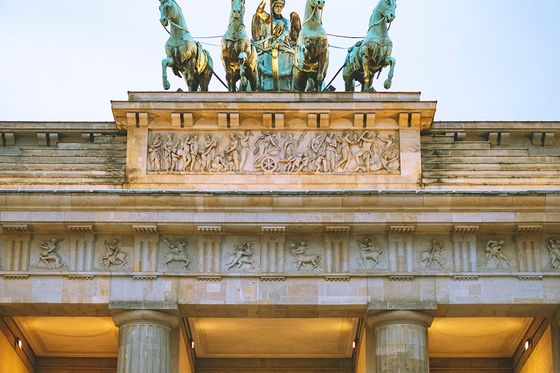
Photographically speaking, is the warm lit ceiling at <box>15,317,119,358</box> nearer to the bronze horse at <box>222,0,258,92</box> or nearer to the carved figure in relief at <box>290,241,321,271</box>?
the carved figure in relief at <box>290,241,321,271</box>

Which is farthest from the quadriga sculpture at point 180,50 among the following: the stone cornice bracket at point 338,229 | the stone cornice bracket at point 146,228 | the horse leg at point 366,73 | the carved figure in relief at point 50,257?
the stone cornice bracket at point 338,229

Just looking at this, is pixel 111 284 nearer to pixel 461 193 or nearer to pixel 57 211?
pixel 57 211

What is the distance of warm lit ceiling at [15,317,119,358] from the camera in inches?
1271

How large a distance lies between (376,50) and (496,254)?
18.4 ft

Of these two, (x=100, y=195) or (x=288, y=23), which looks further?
(x=288, y=23)

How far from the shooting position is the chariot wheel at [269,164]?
3136 centimetres

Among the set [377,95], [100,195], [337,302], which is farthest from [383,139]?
[100,195]

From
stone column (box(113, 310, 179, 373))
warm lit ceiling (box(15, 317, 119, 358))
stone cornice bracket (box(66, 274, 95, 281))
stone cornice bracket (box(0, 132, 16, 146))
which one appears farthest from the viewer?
warm lit ceiling (box(15, 317, 119, 358))

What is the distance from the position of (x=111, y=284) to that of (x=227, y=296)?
2.43m

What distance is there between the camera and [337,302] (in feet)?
97.9

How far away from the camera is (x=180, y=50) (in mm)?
32656

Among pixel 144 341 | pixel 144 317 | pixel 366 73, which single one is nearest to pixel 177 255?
pixel 144 317

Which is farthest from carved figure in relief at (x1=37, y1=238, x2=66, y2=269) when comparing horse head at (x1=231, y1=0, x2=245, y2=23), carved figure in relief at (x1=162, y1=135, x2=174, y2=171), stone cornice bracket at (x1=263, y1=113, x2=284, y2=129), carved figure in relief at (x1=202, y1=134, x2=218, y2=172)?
horse head at (x1=231, y1=0, x2=245, y2=23)

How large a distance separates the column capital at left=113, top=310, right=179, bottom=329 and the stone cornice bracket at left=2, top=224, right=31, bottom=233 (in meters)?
2.62
